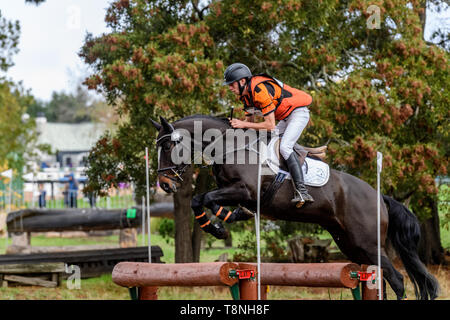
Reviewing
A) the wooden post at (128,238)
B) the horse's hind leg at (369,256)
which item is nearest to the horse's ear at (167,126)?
the horse's hind leg at (369,256)

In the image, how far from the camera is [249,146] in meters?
5.57

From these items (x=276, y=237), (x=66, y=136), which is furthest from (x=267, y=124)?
(x=66, y=136)

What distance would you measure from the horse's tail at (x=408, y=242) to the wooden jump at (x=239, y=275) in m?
0.74

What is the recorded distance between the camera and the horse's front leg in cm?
529

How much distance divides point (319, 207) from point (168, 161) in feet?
4.96

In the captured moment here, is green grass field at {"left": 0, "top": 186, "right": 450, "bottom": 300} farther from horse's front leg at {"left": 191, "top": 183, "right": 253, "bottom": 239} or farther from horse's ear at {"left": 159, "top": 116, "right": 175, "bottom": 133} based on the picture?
horse's ear at {"left": 159, "top": 116, "right": 175, "bottom": 133}

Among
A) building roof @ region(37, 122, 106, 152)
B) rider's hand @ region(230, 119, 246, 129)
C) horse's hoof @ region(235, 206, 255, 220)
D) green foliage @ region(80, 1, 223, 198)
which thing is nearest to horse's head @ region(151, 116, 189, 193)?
rider's hand @ region(230, 119, 246, 129)

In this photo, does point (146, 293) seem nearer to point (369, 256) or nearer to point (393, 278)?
point (369, 256)

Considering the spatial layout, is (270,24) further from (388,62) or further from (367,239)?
(367,239)

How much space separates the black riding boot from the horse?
105 mm

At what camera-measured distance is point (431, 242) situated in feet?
45.4

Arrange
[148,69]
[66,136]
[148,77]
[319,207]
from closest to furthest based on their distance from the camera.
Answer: [319,207], [148,69], [148,77], [66,136]

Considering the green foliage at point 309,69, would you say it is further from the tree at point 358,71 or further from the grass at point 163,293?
the grass at point 163,293

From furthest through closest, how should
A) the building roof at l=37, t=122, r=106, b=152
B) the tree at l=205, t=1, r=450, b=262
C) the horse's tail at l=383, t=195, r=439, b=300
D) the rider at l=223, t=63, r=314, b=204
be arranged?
the building roof at l=37, t=122, r=106, b=152 → the tree at l=205, t=1, r=450, b=262 → the horse's tail at l=383, t=195, r=439, b=300 → the rider at l=223, t=63, r=314, b=204
